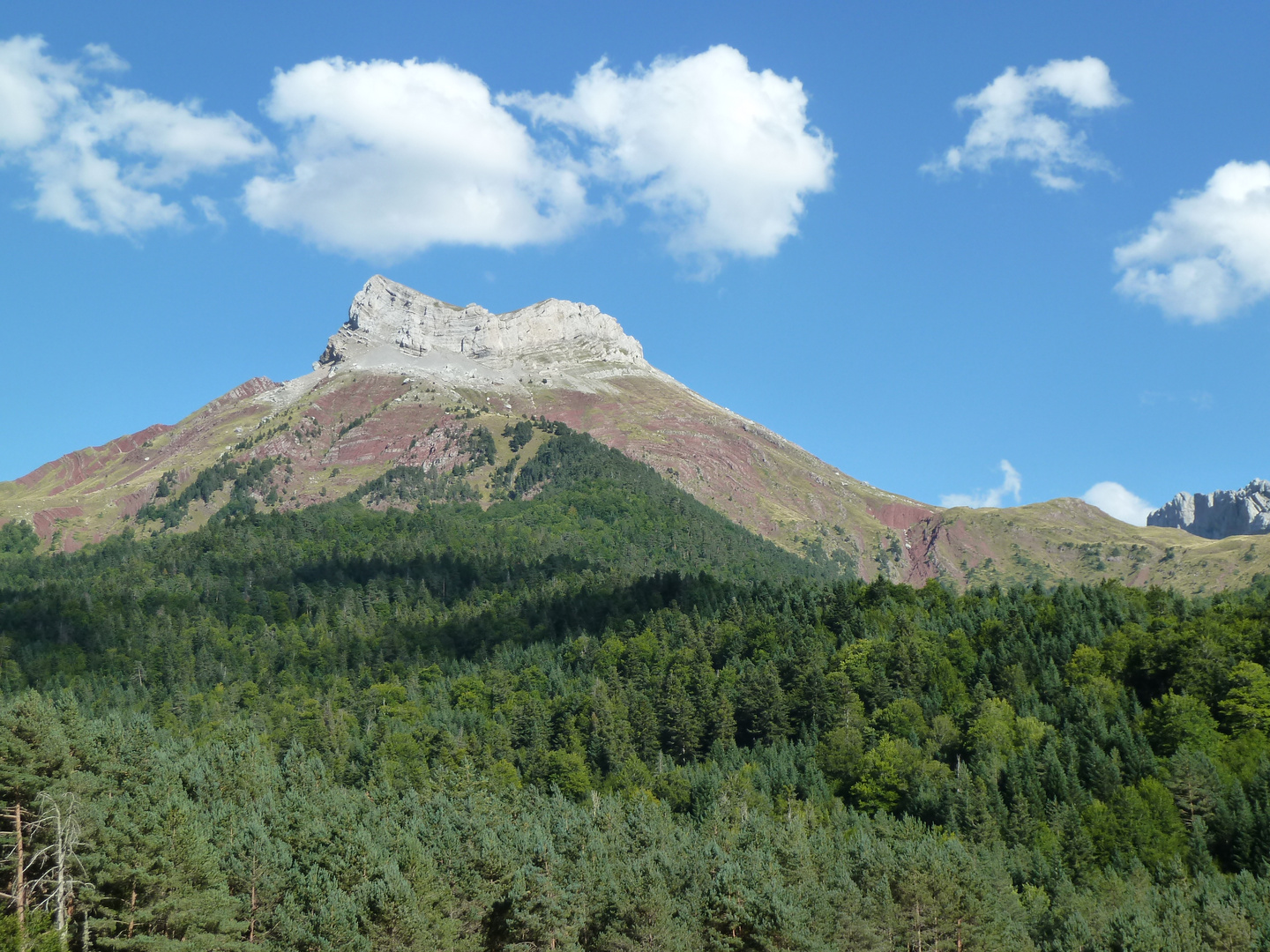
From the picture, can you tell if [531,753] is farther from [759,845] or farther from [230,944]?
[230,944]

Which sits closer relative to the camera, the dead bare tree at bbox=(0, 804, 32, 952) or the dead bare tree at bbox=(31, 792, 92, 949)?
the dead bare tree at bbox=(31, 792, 92, 949)

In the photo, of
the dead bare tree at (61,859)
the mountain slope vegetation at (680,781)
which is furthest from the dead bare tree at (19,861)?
the dead bare tree at (61,859)

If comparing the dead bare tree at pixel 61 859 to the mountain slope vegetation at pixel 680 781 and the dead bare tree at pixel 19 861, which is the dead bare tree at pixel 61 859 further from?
the dead bare tree at pixel 19 861

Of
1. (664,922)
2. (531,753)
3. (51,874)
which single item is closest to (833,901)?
(664,922)

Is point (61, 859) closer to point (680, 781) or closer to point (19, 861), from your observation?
point (19, 861)

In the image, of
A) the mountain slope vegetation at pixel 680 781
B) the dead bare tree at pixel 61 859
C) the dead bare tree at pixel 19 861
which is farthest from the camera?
the mountain slope vegetation at pixel 680 781

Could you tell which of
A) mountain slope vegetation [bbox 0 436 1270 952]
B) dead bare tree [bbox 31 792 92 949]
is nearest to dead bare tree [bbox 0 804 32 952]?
mountain slope vegetation [bbox 0 436 1270 952]

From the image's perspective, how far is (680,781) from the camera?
407ft

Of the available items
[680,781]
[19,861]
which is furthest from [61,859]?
[680,781]

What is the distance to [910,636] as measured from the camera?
494ft

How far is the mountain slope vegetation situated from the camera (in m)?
61.6

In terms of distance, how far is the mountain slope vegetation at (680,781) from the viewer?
202ft

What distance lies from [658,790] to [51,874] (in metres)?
80.1

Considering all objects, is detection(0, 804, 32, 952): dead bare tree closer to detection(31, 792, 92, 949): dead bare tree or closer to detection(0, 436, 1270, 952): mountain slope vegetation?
detection(0, 436, 1270, 952): mountain slope vegetation
